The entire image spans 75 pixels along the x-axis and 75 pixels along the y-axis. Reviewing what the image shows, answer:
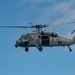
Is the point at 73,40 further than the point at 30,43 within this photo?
Yes

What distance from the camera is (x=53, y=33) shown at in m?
99.9

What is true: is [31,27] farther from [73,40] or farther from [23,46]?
[73,40]

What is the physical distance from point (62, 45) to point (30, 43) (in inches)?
280

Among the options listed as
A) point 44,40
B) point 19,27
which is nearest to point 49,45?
point 44,40

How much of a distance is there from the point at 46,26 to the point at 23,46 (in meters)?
6.03

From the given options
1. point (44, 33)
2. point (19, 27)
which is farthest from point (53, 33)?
point (19, 27)

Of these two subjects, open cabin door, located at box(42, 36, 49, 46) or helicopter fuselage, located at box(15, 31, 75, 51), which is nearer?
helicopter fuselage, located at box(15, 31, 75, 51)

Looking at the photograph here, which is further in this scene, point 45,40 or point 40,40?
point 45,40

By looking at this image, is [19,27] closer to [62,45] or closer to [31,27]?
[31,27]

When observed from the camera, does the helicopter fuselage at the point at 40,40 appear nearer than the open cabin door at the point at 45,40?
Yes

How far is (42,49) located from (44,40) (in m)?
3.87

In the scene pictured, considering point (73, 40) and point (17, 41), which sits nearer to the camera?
point (17, 41)

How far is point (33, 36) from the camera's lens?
9938 centimetres

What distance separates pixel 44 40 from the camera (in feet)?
Result: 324
